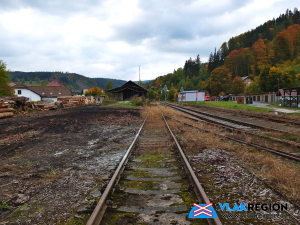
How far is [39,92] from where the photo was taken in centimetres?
8656

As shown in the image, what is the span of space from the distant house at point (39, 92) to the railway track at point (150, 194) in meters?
83.6

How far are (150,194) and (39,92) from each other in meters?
92.8

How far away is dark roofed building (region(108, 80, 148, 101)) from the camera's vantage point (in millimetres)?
50594

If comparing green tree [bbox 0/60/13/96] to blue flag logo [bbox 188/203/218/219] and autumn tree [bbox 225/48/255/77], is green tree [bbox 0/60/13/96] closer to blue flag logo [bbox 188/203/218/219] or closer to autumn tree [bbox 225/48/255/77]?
blue flag logo [bbox 188/203/218/219]

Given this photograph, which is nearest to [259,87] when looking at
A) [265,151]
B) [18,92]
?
[265,151]

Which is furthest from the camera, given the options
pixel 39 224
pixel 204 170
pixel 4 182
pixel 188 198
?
pixel 204 170

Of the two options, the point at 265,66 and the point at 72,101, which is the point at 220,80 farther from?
the point at 72,101

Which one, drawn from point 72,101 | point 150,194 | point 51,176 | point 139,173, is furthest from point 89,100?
point 150,194

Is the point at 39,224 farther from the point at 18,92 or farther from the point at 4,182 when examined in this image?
the point at 18,92

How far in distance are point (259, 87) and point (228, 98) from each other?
14.5 m

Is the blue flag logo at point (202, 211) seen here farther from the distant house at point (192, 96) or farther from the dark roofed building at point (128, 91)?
the distant house at point (192, 96)

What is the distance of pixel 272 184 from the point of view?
14.8 ft

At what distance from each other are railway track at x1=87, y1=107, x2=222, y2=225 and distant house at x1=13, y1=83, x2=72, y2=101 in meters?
83.6

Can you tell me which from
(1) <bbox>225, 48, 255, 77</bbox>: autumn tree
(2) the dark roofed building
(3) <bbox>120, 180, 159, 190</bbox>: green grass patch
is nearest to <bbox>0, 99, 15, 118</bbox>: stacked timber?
(3) <bbox>120, 180, 159, 190</bbox>: green grass patch
